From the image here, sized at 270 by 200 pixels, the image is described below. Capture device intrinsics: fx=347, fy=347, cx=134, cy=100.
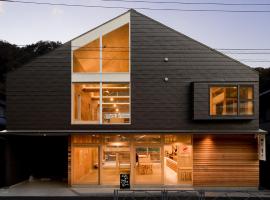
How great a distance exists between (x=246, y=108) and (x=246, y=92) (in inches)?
33.8

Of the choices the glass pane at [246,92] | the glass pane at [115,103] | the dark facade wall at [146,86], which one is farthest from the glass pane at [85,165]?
the glass pane at [246,92]

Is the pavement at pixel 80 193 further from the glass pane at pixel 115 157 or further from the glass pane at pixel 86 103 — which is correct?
the glass pane at pixel 86 103

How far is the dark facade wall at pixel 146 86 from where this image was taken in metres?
19.0

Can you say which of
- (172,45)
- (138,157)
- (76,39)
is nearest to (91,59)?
(76,39)

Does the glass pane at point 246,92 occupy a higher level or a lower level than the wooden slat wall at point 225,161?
higher

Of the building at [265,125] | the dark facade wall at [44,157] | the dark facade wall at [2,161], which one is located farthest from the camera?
the dark facade wall at [44,157]

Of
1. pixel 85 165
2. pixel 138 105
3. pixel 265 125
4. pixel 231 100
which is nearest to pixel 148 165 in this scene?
pixel 138 105

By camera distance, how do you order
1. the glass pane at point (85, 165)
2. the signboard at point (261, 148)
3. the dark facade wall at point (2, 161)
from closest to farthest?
the signboard at point (261, 148)
the dark facade wall at point (2, 161)
the glass pane at point (85, 165)

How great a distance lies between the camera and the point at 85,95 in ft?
63.4

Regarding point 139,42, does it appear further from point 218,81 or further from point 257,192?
point 257,192

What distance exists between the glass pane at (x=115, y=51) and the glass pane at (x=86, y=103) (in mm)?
1405

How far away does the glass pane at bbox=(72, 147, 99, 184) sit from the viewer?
1939cm

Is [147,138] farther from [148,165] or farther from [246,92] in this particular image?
[246,92]

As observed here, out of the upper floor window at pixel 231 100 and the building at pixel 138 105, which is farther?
the building at pixel 138 105
